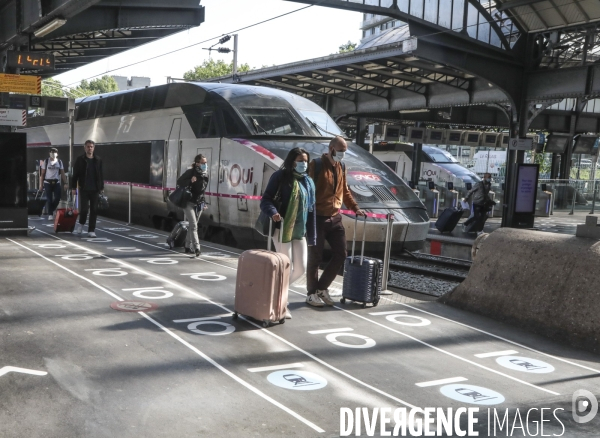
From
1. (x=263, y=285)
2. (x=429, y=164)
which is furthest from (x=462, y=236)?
(x=429, y=164)

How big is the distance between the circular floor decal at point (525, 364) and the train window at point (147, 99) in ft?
40.3

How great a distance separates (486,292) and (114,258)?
19.2ft

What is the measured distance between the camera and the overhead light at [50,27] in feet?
49.4

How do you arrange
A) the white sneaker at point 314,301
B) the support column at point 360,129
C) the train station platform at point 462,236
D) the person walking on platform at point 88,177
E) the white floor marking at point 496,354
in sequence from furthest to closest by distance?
the support column at point 360,129
the train station platform at point 462,236
the person walking on platform at point 88,177
the white sneaker at point 314,301
the white floor marking at point 496,354

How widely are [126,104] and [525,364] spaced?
14290mm

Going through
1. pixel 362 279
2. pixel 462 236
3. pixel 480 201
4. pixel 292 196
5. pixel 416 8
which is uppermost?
pixel 416 8

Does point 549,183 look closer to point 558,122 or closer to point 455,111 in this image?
point 558,122

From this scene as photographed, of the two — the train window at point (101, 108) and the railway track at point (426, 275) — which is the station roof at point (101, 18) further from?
the railway track at point (426, 275)

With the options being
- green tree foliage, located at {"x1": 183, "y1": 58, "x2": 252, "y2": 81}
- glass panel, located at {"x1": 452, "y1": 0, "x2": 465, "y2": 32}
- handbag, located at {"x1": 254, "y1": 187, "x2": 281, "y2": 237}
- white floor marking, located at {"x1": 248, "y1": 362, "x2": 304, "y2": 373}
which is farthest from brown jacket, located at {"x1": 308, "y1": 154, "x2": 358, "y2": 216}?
green tree foliage, located at {"x1": 183, "y1": 58, "x2": 252, "y2": 81}

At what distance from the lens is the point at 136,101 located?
683 inches

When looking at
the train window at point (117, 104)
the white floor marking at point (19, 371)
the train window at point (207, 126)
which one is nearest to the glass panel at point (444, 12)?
the train window at point (207, 126)

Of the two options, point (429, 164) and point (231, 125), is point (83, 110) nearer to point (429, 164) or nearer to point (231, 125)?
point (231, 125)

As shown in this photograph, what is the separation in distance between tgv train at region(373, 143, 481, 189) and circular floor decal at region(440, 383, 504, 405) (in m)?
29.2

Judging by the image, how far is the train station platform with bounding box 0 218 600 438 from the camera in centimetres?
452
